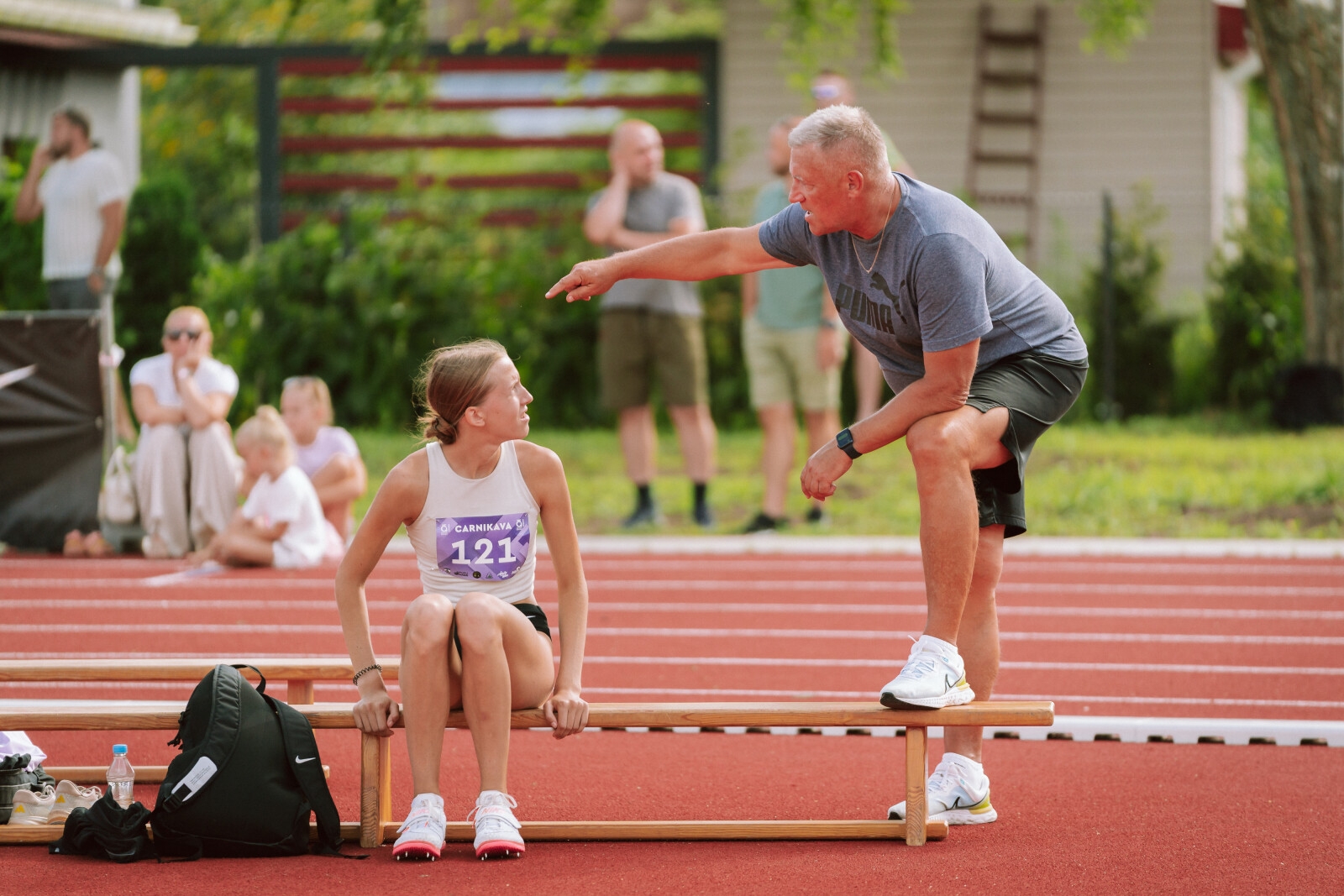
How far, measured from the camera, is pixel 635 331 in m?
→ 10.7

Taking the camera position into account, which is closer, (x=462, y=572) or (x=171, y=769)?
(x=171, y=769)

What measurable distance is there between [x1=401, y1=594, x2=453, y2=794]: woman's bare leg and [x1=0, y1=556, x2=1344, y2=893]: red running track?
10.8 inches

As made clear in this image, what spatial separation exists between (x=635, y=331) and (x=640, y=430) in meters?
0.67

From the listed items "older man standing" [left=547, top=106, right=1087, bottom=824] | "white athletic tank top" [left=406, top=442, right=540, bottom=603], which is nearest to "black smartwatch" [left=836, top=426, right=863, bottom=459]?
"older man standing" [left=547, top=106, right=1087, bottom=824]

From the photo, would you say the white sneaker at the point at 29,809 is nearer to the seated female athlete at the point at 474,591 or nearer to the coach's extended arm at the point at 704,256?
the seated female athlete at the point at 474,591

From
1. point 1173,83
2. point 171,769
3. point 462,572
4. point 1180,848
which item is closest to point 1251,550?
point 1180,848

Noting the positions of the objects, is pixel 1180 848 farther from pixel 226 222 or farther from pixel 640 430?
pixel 226 222

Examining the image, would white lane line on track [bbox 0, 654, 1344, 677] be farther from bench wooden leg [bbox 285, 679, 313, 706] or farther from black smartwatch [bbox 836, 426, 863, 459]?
black smartwatch [bbox 836, 426, 863, 459]

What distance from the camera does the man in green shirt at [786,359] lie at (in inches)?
395

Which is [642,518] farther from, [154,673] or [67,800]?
[67,800]

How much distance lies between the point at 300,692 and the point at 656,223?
6186mm

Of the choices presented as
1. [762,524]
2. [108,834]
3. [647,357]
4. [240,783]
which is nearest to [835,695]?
[240,783]

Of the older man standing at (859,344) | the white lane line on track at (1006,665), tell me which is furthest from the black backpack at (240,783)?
the older man standing at (859,344)

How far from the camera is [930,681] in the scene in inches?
166
